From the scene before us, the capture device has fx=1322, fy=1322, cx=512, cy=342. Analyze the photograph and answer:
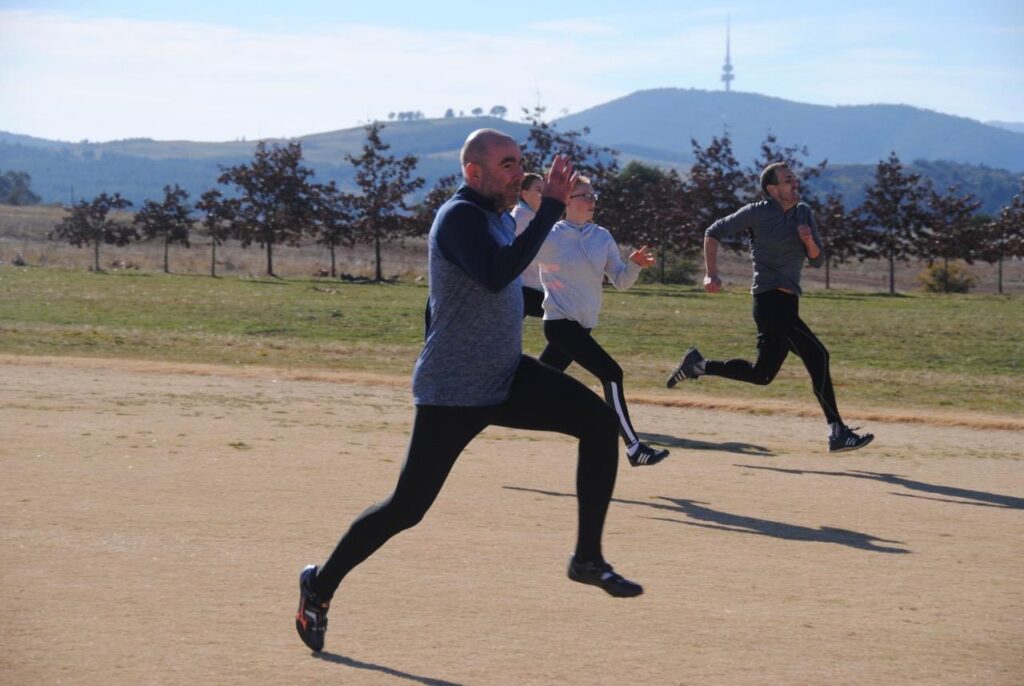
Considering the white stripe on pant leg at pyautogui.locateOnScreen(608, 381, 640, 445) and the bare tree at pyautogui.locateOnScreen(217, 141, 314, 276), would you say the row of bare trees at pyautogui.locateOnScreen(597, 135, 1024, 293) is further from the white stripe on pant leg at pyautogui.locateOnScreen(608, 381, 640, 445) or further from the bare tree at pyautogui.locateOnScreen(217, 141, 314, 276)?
the white stripe on pant leg at pyautogui.locateOnScreen(608, 381, 640, 445)

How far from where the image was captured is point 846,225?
3734 centimetres

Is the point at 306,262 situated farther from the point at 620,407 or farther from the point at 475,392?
the point at 475,392

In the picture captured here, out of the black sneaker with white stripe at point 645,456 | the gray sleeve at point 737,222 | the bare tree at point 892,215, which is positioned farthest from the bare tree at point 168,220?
the black sneaker with white stripe at point 645,456

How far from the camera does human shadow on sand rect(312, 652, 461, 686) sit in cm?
453

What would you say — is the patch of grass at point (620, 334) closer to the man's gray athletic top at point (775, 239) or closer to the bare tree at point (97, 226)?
the man's gray athletic top at point (775, 239)

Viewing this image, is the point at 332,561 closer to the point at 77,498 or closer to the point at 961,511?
the point at 77,498

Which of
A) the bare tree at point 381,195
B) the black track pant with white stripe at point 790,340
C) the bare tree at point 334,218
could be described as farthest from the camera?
the bare tree at point 334,218

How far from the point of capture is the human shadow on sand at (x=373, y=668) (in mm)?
4531

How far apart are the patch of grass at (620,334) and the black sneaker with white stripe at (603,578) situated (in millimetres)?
9077

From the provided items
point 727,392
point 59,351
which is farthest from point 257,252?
point 727,392

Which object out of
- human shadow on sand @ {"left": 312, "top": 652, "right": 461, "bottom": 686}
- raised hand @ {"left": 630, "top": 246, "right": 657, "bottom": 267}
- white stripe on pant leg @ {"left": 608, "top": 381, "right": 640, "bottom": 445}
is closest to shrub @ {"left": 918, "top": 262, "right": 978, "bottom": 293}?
white stripe on pant leg @ {"left": 608, "top": 381, "right": 640, "bottom": 445}

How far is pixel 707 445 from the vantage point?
10469 mm

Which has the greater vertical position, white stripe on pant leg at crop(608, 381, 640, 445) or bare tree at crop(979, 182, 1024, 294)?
bare tree at crop(979, 182, 1024, 294)

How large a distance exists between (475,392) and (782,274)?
16.2 ft
